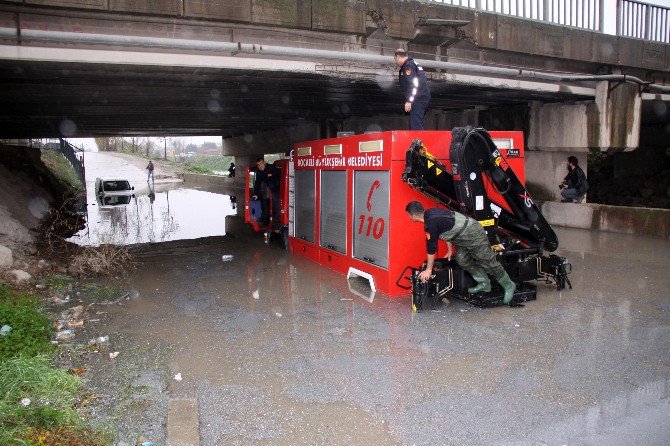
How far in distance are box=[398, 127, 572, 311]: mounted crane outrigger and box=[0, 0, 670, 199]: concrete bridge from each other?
3112 mm

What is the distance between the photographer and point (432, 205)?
8133 millimetres

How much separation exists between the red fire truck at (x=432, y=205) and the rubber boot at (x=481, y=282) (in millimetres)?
133

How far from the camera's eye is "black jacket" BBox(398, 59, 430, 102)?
872 cm

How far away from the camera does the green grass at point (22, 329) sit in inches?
207

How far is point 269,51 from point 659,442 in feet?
24.3

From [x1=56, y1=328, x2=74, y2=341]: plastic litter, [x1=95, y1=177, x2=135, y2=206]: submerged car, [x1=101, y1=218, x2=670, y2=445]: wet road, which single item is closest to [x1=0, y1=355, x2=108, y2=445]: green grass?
[x1=101, y1=218, x2=670, y2=445]: wet road

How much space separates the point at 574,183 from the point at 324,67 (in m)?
8.04

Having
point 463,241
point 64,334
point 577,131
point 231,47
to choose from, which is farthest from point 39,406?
point 577,131

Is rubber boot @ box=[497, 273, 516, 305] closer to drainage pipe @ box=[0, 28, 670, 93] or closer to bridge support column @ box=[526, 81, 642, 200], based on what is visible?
drainage pipe @ box=[0, 28, 670, 93]

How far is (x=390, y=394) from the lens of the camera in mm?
4711

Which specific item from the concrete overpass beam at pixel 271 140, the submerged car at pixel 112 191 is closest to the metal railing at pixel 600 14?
the concrete overpass beam at pixel 271 140

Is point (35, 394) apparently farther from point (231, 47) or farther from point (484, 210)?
point (231, 47)

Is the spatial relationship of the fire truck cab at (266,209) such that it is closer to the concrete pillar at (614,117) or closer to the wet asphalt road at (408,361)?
the wet asphalt road at (408,361)

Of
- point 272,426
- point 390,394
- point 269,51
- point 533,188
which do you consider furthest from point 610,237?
point 272,426
